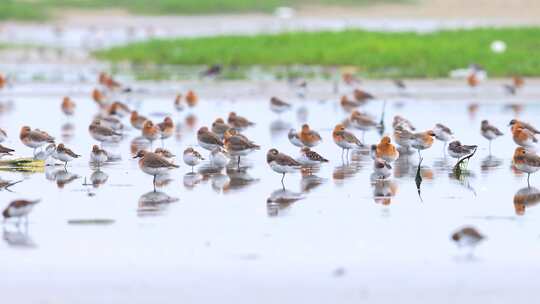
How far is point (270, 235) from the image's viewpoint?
1323 cm

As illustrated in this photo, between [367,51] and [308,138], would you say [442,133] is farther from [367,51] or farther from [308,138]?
[367,51]

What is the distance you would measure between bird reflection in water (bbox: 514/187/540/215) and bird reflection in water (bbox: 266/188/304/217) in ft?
9.14

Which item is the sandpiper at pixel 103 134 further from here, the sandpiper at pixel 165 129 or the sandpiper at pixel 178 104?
the sandpiper at pixel 178 104

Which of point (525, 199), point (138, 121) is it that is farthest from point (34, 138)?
point (525, 199)

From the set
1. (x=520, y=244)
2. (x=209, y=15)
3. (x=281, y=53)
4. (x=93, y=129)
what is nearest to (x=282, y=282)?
(x=520, y=244)

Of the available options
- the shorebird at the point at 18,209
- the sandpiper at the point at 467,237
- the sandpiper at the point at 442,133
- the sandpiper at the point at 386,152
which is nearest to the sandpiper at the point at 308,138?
the sandpiper at the point at 442,133

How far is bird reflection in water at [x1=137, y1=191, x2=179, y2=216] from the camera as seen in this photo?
577 inches

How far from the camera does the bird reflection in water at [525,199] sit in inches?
583

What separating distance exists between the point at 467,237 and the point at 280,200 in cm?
382

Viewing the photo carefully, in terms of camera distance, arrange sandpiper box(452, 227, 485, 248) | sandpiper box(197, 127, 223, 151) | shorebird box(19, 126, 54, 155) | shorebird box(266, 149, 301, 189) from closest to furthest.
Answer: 1. sandpiper box(452, 227, 485, 248)
2. shorebird box(266, 149, 301, 189)
3. sandpiper box(197, 127, 223, 151)
4. shorebird box(19, 126, 54, 155)

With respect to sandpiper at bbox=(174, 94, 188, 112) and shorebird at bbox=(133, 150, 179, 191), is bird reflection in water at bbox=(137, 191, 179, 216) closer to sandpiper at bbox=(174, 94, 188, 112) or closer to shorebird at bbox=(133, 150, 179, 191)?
shorebird at bbox=(133, 150, 179, 191)

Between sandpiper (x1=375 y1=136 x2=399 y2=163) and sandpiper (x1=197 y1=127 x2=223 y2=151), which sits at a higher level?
sandpiper (x1=375 y1=136 x2=399 y2=163)

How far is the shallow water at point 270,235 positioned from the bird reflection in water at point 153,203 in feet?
0.09

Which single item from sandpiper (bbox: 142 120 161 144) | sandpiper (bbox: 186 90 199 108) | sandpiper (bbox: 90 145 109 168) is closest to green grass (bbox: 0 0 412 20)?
sandpiper (bbox: 186 90 199 108)
